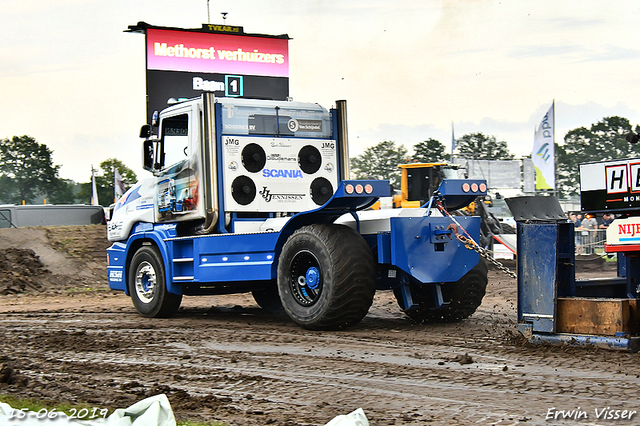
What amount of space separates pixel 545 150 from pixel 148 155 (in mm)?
22051

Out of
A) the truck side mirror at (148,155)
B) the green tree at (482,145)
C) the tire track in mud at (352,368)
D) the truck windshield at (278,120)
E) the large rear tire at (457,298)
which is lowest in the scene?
the tire track in mud at (352,368)

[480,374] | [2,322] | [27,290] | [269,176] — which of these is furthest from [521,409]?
[27,290]

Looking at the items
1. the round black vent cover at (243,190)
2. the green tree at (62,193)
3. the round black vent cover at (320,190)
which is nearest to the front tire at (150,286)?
the round black vent cover at (243,190)

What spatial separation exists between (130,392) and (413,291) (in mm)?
4829

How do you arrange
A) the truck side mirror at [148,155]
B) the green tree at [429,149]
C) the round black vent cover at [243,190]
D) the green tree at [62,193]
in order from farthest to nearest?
the green tree at [62,193] → the green tree at [429,149] → the truck side mirror at [148,155] → the round black vent cover at [243,190]

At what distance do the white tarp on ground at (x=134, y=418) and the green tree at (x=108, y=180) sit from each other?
51.3m

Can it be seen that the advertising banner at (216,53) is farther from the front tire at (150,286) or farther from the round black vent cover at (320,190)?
the round black vent cover at (320,190)

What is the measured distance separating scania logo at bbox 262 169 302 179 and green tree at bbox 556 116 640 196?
5068cm

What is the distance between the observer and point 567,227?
7.17m

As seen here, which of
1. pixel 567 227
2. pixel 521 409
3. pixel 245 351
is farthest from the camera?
pixel 245 351

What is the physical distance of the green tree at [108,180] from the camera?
56.8 metres

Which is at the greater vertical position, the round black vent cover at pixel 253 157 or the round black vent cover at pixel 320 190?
the round black vent cover at pixel 253 157

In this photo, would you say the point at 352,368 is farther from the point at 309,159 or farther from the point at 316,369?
the point at 309,159

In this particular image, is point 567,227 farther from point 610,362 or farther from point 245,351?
point 245,351
